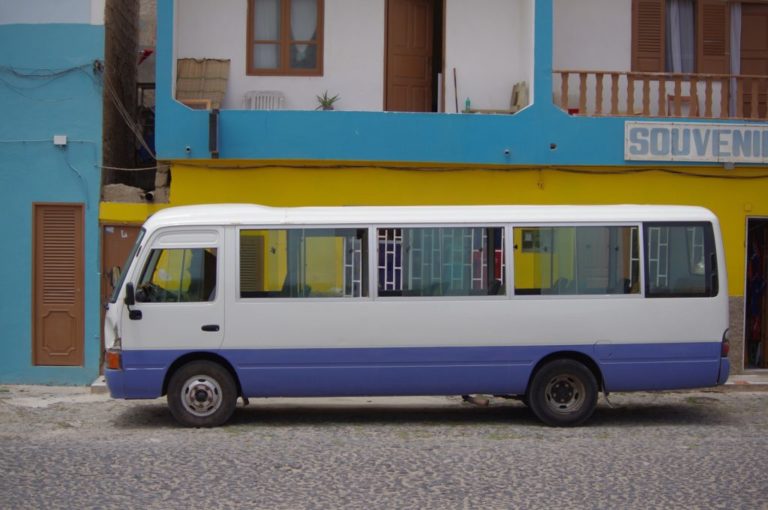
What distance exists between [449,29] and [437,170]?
2420 millimetres

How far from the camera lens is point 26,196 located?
14.5 metres

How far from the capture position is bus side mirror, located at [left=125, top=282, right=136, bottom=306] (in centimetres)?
1025

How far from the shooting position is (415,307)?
34.6 ft

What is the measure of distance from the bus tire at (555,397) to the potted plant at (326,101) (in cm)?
612

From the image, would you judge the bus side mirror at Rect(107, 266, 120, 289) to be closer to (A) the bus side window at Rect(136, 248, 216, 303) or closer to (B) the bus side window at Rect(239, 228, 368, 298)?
(A) the bus side window at Rect(136, 248, 216, 303)

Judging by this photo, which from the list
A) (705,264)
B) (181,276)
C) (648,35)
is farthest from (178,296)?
(648,35)

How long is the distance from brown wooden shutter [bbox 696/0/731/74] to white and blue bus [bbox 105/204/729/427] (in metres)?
6.06

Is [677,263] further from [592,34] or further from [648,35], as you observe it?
[648,35]

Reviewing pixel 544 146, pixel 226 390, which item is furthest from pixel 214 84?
pixel 226 390

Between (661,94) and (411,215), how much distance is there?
6.02 m

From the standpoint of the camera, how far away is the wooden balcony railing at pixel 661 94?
581 inches

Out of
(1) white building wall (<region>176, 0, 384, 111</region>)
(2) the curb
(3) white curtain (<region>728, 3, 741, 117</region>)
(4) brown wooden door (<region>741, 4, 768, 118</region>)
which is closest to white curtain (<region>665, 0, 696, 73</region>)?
(3) white curtain (<region>728, 3, 741, 117</region>)

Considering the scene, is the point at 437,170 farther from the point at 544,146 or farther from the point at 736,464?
the point at 736,464

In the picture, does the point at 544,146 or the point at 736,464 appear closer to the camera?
the point at 736,464
